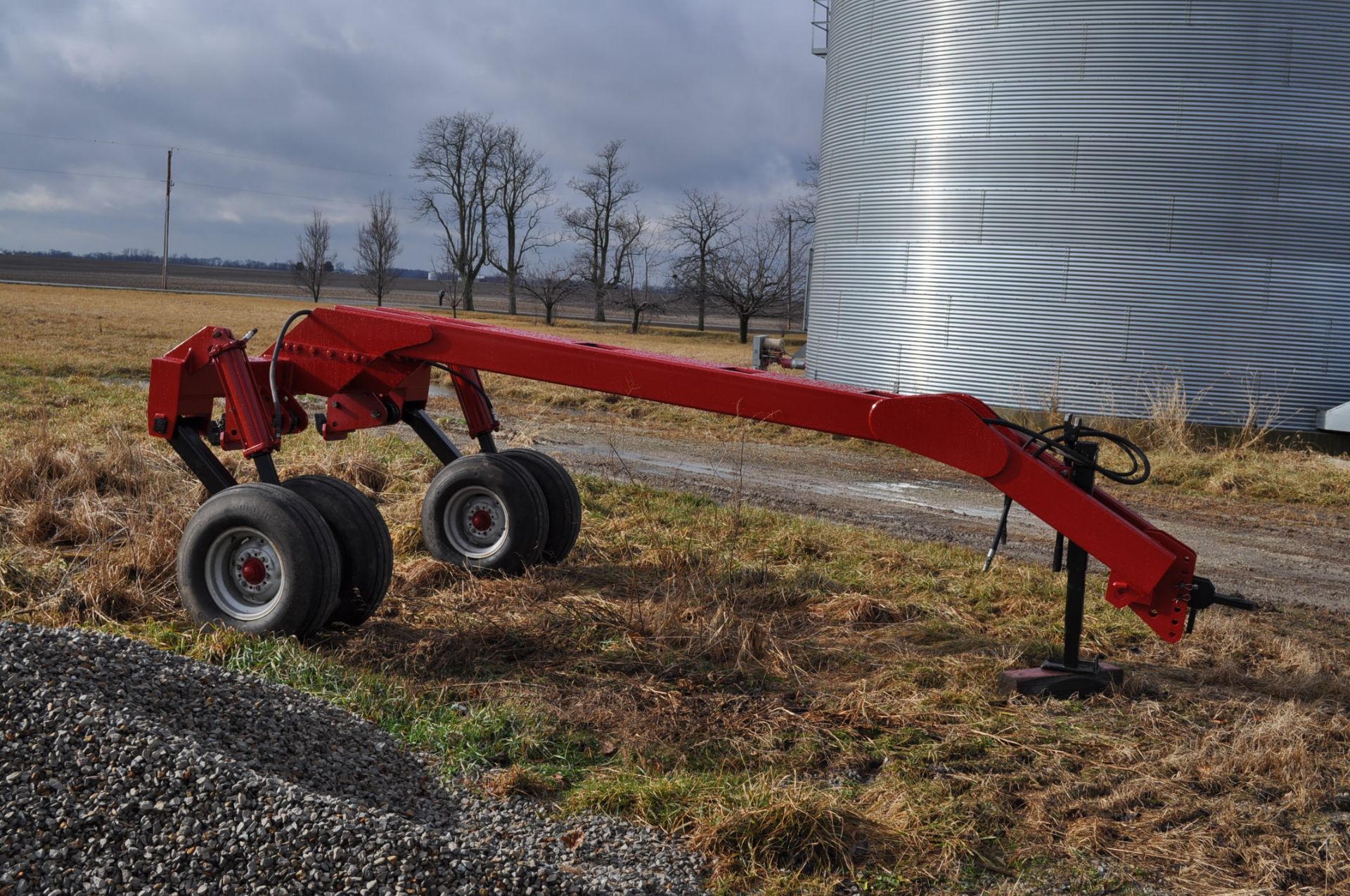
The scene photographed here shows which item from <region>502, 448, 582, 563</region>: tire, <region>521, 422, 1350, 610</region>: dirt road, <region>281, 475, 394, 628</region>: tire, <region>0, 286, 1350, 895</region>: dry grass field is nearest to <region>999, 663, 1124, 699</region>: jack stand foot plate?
<region>0, 286, 1350, 895</region>: dry grass field

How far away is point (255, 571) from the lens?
18.8 ft

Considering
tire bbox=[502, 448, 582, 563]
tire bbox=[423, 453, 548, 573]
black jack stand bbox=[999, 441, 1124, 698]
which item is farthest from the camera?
tire bbox=[502, 448, 582, 563]

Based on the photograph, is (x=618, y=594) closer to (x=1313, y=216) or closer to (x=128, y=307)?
(x=1313, y=216)

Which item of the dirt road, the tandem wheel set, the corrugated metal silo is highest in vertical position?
the corrugated metal silo

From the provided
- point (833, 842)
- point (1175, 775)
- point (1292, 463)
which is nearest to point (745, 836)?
point (833, 842)

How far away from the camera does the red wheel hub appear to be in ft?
18.8

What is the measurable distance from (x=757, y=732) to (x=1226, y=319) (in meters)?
13.0

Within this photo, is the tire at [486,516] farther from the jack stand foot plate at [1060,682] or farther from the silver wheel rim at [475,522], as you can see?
the jack stand foot plate at [1060,682]

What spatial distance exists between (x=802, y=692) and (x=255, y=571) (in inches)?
111

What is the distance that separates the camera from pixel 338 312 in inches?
242

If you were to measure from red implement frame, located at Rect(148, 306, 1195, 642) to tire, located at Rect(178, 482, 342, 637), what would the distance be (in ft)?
1.49

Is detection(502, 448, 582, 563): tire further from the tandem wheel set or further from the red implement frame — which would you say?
the red implement frame

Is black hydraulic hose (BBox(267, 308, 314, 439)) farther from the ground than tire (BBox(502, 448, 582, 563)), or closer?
farther from the ground

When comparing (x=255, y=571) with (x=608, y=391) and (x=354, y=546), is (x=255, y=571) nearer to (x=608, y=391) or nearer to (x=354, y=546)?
(x=354, y=546)
